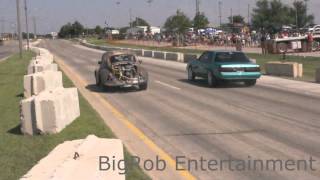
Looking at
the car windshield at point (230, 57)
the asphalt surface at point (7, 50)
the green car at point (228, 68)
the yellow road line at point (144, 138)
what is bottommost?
the asphalt surface at point (7, 50)

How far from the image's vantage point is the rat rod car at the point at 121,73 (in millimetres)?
21344

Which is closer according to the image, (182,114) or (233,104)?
(182,114)

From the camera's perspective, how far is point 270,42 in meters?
47.1

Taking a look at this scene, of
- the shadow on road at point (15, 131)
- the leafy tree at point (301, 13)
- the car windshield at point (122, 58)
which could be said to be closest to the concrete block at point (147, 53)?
the car windshield at point (122, 58)

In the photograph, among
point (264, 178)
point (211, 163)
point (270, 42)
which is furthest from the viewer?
point (270, 42)

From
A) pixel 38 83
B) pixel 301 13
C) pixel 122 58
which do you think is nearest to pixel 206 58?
pixel 122 58

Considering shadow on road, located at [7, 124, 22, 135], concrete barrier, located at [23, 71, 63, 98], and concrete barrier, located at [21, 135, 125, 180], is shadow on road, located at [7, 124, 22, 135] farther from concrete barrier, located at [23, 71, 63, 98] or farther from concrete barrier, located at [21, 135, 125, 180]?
concrete barrier, located at [23, 71, 63, 98]

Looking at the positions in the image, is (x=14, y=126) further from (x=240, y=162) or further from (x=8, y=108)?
(x=240, y=162)

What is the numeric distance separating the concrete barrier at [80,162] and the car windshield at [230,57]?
16593 mm

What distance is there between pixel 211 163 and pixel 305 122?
15.5ft

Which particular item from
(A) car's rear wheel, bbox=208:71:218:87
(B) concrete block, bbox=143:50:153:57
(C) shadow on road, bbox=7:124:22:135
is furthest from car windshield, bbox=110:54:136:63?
(B) concrete block, bbox=143:50:153:57

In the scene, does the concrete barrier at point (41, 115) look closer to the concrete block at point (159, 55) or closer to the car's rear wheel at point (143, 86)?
the car's rear wheel at point (143, 86)

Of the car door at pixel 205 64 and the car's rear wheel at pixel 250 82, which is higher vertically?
the car door at pixel 205 64

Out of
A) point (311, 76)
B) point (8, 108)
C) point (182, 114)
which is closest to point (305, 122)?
point (182, 114)
